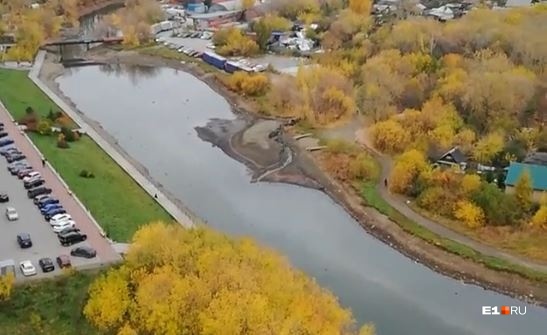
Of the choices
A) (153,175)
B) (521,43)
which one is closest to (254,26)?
(521,43)

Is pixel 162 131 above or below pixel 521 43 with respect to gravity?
below

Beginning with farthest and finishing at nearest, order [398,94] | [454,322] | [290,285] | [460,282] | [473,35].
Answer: [473,35], [398,94], [460,282], [454,322], [290,285]

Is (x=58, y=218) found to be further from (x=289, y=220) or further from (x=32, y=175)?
(x=289, y=220)

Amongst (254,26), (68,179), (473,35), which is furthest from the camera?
(254,26)

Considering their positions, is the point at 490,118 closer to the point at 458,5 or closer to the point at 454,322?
the point at 454,322

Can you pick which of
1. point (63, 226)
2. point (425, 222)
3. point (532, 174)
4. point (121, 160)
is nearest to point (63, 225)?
point (63, 226)

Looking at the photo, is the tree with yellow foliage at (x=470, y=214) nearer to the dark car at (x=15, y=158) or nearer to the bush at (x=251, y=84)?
the dark car at (x=15, y=158)

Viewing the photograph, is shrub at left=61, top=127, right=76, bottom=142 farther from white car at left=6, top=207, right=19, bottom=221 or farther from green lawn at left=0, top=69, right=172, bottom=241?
white car at left=6, top=207, right=19, bottom=221

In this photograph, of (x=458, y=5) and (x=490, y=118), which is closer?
(x=490, y=118)

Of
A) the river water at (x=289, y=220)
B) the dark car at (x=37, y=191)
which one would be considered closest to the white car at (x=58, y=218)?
the dark car at (x=37, y=191)
